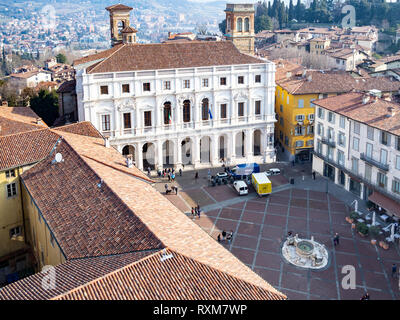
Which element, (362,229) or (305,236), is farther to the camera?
(305,236)

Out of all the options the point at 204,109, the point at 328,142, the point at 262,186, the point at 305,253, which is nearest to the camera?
the point at 305,253

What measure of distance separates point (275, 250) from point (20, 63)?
541 ft

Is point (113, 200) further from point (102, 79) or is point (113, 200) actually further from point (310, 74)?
point (310, 74)

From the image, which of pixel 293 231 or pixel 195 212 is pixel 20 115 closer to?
pixel 195 212

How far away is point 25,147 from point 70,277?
1993 centimetres

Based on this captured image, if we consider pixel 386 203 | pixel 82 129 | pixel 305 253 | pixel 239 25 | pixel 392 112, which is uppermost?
pixel 239 25

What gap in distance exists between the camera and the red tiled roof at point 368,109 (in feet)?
155

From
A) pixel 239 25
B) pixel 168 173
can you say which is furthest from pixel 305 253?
pixel 239 25

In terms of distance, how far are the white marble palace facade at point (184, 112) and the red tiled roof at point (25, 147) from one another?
630 inches

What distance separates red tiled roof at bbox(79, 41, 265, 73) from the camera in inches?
2261

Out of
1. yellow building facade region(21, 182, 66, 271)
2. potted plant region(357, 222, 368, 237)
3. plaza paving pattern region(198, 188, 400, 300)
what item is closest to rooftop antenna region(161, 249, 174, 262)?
yellow building facade region(21, 182, 66, 271)

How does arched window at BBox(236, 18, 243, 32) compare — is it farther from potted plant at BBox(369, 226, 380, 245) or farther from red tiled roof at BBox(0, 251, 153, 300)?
red tiled roof at BBox(0, 251, 153, 300)

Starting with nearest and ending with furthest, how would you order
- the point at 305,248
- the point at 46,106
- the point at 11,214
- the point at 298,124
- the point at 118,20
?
1. the point at 11,214
2. the point at 305,248
3. the point at 298,124
4. the point at 46,106
5. the point at 118,20

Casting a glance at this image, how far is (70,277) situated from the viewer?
73.0 ft
